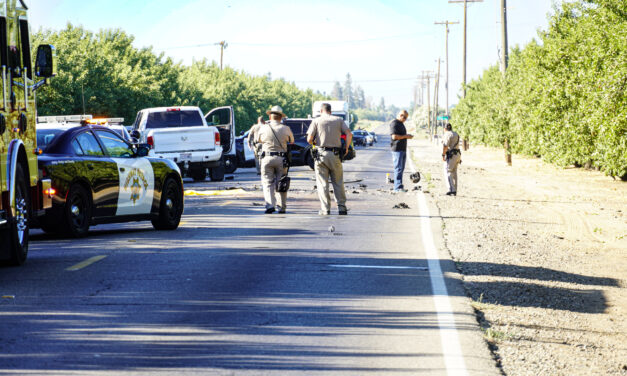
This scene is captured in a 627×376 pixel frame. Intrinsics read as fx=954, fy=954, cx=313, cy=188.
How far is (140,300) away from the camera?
27.4 ft

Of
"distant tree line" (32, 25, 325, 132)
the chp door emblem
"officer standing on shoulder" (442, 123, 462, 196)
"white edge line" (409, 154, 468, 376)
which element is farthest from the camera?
"distant tree line" (32, 25, 325, 132)

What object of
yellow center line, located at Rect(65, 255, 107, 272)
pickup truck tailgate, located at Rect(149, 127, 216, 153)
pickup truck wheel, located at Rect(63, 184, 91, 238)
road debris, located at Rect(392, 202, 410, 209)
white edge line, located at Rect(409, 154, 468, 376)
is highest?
pickup truck tailgate, located at Rect(149, 127, 216, 153)

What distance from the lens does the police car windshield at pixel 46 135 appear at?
13459 millimetres

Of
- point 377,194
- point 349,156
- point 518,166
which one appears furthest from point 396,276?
point 518,166

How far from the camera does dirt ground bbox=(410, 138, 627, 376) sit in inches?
285

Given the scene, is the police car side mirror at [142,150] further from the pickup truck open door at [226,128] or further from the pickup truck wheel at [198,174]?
the pickup truck open door at [226,128]

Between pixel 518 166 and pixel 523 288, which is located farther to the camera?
pixel 518 166

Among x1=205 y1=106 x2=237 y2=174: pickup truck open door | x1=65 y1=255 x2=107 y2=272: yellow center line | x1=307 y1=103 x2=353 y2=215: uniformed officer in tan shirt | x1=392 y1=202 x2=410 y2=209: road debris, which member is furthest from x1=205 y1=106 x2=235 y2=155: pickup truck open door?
x1=65 y1=255 x2=107 y2=272: yellow center line

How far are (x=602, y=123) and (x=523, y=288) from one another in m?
13.3

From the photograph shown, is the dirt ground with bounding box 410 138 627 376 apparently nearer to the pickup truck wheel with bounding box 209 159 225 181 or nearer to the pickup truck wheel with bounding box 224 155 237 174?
the pickup truck wheel with bounding box 209 159 225 181

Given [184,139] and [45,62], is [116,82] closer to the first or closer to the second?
[184,139]

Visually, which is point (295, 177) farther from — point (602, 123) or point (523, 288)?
point (523, 288)

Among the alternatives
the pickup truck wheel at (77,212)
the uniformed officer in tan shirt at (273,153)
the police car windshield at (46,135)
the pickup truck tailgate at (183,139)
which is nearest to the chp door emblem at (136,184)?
the pickup truck wheel at (77,212)

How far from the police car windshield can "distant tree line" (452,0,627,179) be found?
41.2 feet
